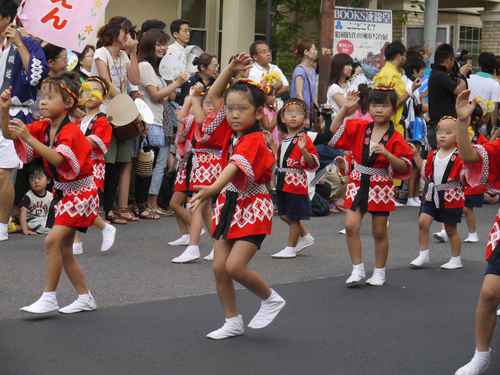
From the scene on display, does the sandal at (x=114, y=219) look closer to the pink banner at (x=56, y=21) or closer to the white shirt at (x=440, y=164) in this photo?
the pink banner at (x=56, y=21)

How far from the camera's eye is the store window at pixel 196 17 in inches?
771

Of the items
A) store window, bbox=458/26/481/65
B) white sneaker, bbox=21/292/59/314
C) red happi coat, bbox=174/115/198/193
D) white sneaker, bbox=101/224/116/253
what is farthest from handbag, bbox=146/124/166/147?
store window, bbox=458/26/481/65

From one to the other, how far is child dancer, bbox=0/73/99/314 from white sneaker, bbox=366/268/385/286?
2.40 m

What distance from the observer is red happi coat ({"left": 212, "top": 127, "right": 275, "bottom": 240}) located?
20.6 feet

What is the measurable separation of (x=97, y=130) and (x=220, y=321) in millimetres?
2320

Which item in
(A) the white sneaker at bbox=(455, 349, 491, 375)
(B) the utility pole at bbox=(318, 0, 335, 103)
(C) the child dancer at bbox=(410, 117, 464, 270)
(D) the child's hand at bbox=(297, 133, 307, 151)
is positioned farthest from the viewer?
(B) the utility pole at bbox=(318, 0, 335, 103)

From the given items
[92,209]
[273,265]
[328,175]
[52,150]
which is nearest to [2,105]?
[52,150]

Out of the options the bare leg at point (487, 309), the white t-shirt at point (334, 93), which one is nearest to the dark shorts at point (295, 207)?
the white t-shirt at point (334, 93)

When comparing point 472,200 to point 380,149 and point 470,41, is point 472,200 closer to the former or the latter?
point 380,149

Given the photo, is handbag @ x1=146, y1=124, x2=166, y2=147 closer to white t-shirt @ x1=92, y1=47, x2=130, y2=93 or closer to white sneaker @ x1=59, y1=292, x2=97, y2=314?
white t-shirt @ x1=92, y1=47, x2=130, y2=93

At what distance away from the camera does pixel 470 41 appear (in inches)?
1168

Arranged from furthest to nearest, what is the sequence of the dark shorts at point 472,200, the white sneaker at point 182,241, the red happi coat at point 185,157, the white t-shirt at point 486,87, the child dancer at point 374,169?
the white t-shirt at point 486,87, the dark shorts at point 472,200, the white sneaker at point 182,241, the red happi coat at point 185,157, the child dancer at point 374,169

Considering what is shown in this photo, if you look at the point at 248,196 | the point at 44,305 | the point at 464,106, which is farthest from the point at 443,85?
the point at 464,106

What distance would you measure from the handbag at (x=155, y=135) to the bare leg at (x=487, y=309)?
6.68 m
